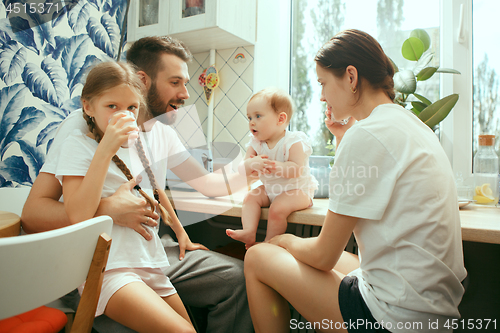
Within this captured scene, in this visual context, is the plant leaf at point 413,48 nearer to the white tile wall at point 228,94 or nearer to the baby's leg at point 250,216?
the white tile wall at point 228,94

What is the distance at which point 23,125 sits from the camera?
75.0 inches

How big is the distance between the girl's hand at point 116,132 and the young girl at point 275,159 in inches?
22.3

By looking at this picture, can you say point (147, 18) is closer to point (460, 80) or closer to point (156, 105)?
point (156, 105)

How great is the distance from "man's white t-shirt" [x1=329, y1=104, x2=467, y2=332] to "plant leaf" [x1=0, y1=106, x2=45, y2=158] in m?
1.89

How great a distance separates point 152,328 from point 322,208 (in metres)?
0.80

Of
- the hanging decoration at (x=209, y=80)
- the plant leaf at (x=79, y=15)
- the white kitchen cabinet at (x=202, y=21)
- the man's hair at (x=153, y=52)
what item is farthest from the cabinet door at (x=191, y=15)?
the plant leaf at (x=79, y=15)

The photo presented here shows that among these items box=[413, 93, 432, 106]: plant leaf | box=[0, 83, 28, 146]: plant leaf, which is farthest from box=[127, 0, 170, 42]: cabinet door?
box=[413, 93, 432, 106]: plant leaf

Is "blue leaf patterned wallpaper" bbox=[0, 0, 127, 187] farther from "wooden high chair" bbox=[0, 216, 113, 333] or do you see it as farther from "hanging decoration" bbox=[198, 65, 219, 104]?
"wooden high chair" bbox=[0, 216, 113, 333]

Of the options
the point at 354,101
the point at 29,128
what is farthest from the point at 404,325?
the point at 29,128

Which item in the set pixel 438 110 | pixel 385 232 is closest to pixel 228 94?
pixel 438 110

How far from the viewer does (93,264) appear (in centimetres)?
75

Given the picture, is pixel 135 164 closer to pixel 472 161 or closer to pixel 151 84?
pixel 151 84

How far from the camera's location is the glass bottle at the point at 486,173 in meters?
1.55

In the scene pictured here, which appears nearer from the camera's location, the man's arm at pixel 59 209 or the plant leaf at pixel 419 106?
the man's arm at pixel 59 209
